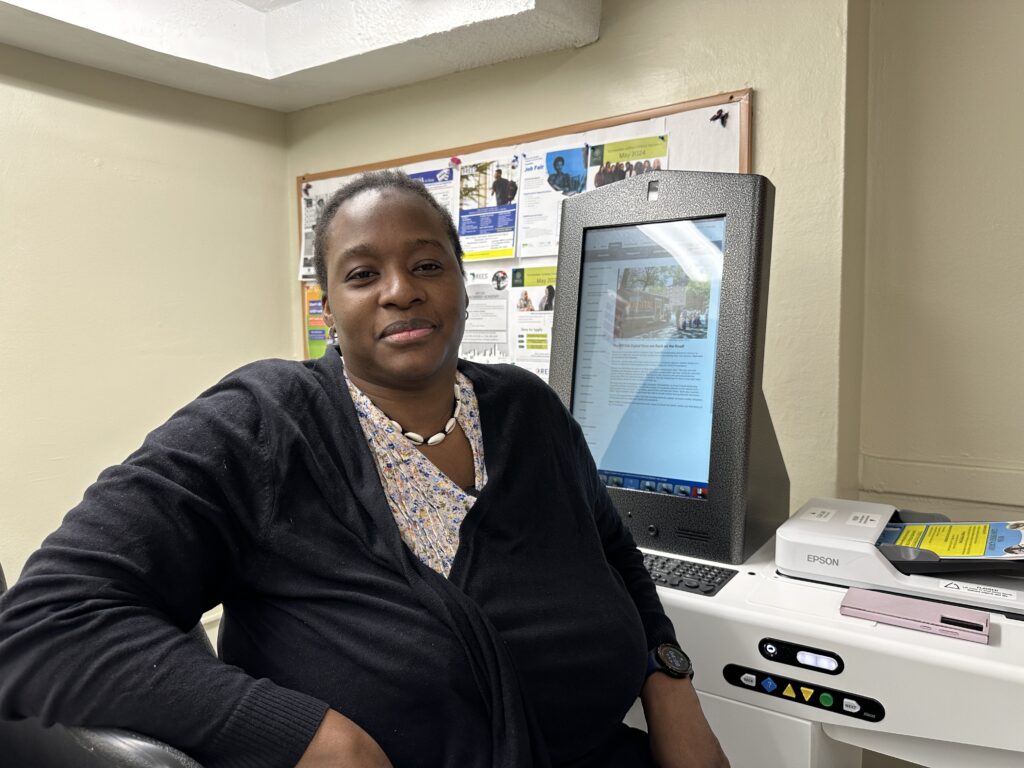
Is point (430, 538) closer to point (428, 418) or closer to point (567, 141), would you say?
point (428, 418)

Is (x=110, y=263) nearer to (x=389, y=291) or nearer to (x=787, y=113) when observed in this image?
(x=389, y=291)

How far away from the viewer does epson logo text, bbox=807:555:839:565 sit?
1.07m

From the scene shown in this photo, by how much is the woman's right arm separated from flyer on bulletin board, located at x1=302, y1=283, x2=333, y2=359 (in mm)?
1608

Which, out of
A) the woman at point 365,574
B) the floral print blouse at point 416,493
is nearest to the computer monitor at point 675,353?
the woman at point 365,574

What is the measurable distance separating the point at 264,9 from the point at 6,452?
1.36 meters

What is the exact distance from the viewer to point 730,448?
1.20 meters

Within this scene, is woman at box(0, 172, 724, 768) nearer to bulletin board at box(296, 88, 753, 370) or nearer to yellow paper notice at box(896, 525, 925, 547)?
yellow paper notice at box(896, 525, 925, 547)

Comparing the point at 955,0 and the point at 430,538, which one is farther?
the point at 955,0

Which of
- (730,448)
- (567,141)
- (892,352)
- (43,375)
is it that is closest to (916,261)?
(892,352)

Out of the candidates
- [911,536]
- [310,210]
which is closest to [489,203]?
[310,210]

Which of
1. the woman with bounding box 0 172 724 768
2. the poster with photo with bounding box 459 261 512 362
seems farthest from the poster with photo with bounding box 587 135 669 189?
the woman with bounding box 0 172 724 768

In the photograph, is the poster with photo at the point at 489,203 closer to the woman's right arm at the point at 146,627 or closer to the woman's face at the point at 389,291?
the woman's face at the point at 389,291

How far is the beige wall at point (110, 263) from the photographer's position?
180cm

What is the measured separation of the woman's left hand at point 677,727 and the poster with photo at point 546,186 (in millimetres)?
1120
